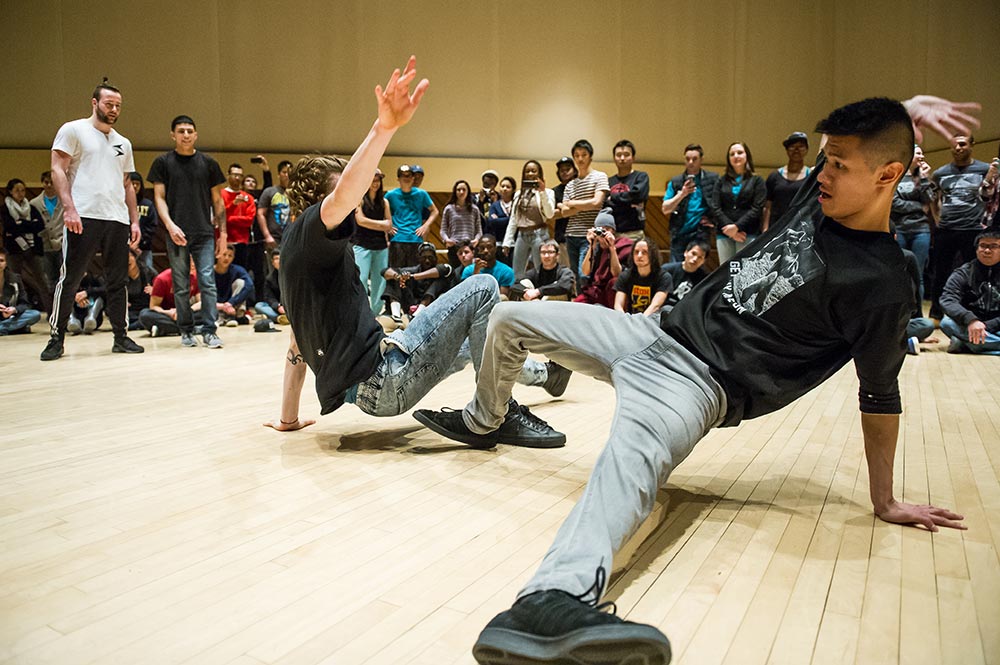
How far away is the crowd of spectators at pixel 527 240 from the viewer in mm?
4910

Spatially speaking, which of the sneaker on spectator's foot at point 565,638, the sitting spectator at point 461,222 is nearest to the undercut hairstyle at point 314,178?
the sneaker on spectator's foot at point 565,638

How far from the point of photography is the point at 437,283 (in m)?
6.65

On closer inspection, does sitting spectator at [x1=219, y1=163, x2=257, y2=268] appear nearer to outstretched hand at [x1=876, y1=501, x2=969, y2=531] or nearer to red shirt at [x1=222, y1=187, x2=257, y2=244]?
red shirt at [x1=222, y1=187, x2=257, y2=244]

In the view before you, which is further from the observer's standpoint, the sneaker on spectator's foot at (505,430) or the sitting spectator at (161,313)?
the sitting spectator at (161,313)

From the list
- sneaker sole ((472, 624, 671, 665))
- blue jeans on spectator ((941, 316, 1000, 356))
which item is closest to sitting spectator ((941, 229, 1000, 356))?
blue jeans on spectator ((941, 316, 1000, 356))

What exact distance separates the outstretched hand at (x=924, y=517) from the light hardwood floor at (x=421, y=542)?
0.08 feet

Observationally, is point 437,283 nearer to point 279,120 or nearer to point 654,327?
point 279,120

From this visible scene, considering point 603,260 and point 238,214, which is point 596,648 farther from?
point 238,214

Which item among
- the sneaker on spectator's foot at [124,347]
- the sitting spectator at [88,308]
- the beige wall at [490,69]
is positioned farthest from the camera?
the beige wall at [490,69]

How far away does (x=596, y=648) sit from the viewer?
98cm

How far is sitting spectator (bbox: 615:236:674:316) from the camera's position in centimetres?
511

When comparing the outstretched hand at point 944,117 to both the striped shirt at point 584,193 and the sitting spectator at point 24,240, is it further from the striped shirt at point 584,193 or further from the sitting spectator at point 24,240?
the sitting spectator at point 24,240

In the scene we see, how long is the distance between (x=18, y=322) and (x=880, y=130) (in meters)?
6.40

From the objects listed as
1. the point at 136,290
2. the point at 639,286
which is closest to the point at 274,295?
the point at 136,290
